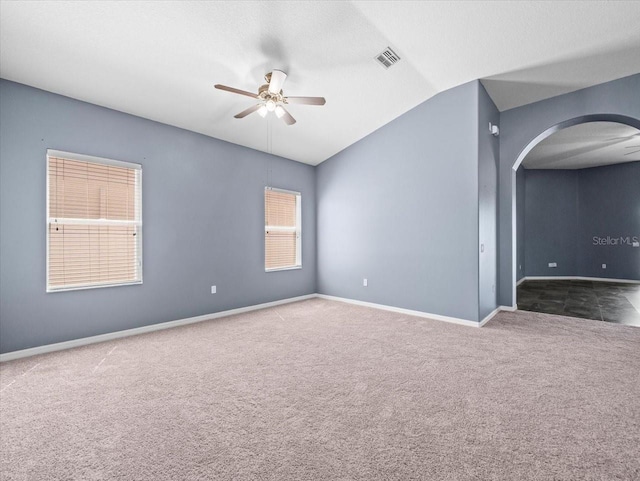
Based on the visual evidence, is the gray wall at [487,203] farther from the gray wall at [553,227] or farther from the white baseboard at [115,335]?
the gray wall at [553,227]

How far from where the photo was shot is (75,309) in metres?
3.48

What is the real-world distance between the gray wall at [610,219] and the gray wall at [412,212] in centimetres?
683

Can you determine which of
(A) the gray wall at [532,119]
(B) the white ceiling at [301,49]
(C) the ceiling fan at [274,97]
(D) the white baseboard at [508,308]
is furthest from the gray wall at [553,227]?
(C) the ceiling fan at [274,97]

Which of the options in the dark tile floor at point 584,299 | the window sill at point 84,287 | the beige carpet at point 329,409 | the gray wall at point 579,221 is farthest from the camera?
the gray wall at point 579,221

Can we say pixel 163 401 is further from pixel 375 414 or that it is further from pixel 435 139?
pixel 435 139

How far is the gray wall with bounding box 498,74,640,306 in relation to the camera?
3936 millimetres

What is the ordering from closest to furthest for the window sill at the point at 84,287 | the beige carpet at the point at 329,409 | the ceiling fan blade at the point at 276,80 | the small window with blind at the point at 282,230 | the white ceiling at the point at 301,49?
the beige carpet at the point at 329,409, the white ceiling at the point at 301,49, the ceiling fan blade at the point at 276,80, the window sill at the point at 84,287, the small window with blind at the point at 282,230

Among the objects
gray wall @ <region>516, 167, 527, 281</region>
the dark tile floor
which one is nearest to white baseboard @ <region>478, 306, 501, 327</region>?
the dark tile floor

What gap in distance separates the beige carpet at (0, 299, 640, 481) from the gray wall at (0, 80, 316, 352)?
506 mm

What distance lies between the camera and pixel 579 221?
8.51 metres

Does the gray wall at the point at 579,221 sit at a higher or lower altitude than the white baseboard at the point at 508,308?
Answer: higher

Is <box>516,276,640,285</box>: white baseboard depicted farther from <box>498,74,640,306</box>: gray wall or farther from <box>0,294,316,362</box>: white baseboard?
<box>0,294,316,362</box>: white baseboard

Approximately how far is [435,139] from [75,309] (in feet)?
17.1

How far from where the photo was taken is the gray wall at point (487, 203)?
4.16 meters
